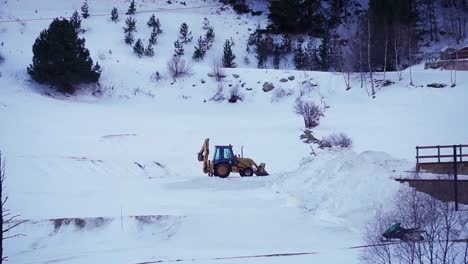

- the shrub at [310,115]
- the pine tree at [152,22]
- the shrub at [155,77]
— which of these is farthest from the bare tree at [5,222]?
the pine tree at [152,22]

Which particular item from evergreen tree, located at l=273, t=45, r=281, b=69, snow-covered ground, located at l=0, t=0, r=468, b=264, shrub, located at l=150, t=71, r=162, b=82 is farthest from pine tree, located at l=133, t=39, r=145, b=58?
evergreen tree, located at l=273, t=45, r=281, b=69

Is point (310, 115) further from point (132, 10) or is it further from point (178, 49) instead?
point (132, 10)

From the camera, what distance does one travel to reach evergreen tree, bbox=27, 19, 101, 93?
→ 37375 mm

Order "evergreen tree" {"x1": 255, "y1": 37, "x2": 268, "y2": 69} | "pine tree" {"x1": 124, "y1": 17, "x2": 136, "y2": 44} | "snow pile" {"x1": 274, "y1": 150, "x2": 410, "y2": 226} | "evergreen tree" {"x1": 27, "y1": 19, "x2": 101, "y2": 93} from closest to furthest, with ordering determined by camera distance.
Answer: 1. "snow pile" {"x1": 274, "y1": 150, "x2": 410, "y2": 226}
2. "evergreen tree" {"x1": 27, "y1": 19, "x2": 101, "y2": 93}
3. "evergreen tree" {"x1": 255, "y1": 37, "x2": 268, "y2": 69}
4. "pine tree" {"x1": 124, "y1": 17, "x2": 136, "y2": 44}

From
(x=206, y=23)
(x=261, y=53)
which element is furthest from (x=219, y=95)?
(x=206, y=23)

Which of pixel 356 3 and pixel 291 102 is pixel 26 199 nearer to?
pixel 291 102

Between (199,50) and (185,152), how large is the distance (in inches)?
796

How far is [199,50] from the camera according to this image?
4681 centimetres

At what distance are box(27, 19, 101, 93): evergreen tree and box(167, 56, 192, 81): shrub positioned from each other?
6227 mm

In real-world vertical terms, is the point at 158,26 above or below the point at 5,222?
above

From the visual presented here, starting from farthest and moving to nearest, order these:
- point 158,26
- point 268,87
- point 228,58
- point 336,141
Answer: point 158,26
point 228,58
point 268,87
point 336,141

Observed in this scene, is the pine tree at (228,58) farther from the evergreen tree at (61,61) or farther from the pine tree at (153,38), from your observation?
the evergreen tree at (61,61)

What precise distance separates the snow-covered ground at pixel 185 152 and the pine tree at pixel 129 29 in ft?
1.96

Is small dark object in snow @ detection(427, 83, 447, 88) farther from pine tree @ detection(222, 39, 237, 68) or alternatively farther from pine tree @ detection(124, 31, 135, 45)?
pine tree @ detection(124, 31, 135, 45)
